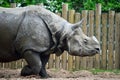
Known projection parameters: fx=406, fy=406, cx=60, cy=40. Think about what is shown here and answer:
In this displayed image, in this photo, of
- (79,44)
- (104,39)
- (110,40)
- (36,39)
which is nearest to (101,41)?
(104,39)

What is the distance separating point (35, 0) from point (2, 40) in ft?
22.0

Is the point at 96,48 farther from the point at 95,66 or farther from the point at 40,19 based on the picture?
the point at 95,66

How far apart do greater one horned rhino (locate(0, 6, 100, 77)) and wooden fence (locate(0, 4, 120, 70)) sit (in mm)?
3072

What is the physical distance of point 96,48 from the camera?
28.5 feet

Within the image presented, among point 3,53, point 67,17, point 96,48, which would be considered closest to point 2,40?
point 3,53

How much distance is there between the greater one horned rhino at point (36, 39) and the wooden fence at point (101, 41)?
3.07 m

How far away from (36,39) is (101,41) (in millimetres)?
3841

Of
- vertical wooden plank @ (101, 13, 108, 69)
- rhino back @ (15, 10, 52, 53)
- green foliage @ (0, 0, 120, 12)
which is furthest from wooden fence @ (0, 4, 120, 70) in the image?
green foliage @ (0, 0, 120, 12)

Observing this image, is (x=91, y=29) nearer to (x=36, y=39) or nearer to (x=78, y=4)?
(x=36, y=39)

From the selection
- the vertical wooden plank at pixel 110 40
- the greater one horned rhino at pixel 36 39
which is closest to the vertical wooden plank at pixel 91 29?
the vertical wooden plank at pixel 110 40

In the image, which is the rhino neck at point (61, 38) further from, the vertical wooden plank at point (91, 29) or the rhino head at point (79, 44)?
the vertical wooden plank at point (91, 29)

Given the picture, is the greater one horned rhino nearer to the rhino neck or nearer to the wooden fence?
the rhino neck

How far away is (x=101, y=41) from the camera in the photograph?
11945 millimetres

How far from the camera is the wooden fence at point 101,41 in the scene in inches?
466
